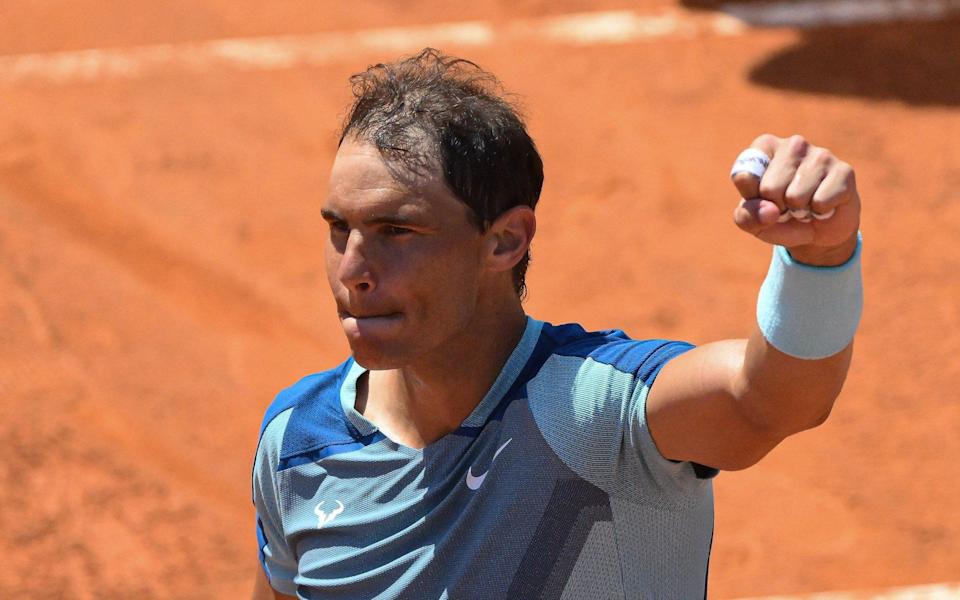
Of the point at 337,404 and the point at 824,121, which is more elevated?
the point at 337,404

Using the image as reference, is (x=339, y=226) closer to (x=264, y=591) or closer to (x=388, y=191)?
(x=388, y=191)

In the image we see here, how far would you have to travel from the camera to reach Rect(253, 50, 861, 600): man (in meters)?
2.41

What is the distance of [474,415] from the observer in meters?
2.67

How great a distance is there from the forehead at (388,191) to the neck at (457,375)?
0.25 m

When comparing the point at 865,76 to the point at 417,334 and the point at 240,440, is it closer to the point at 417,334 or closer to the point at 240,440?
the point at 240,440

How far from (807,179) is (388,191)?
0.90 m

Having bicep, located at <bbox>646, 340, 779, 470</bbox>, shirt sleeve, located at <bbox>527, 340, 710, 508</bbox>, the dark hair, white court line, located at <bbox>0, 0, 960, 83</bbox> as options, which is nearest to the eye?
the dark hair

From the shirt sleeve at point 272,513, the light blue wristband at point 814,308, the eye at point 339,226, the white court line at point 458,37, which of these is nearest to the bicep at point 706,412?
the light blue wristband at point 814,308

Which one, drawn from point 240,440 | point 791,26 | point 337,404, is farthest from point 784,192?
point 791,26

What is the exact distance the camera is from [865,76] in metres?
9.69

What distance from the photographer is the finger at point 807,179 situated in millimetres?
1940

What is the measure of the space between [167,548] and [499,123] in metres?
4.31

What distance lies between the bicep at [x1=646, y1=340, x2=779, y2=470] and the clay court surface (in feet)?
12.7

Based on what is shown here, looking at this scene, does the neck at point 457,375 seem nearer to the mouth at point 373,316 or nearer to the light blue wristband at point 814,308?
the mouth at point 373,316
